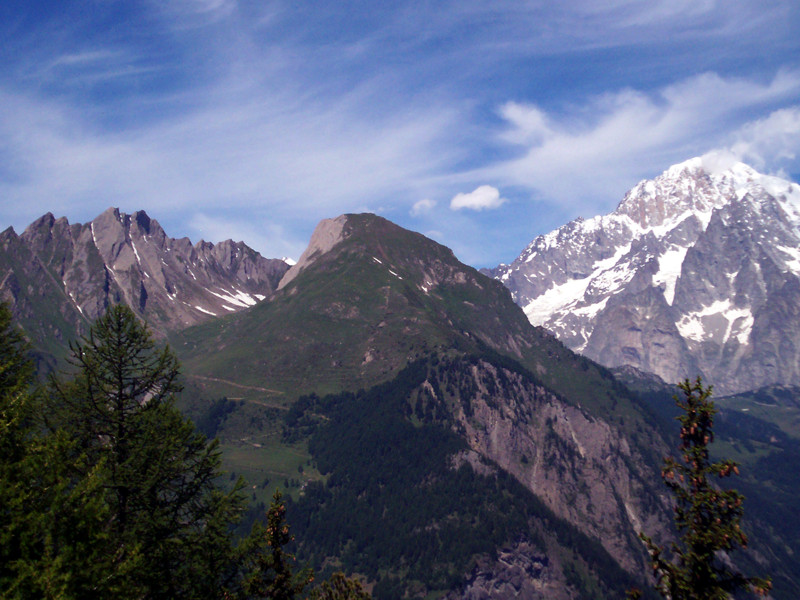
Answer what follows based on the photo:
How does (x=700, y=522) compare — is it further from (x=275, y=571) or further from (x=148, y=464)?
→ (x=148, y=464)

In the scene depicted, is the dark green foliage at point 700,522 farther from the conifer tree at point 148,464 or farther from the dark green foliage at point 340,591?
the conifer tree at point 148,464

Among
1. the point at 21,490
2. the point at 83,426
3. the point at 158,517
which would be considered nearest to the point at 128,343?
the point at 83,426

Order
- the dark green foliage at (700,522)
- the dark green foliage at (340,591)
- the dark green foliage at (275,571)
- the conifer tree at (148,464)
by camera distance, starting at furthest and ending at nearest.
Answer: the dark green foliage at (340,591)
the conifer tree at (148,464)
the dark green foliage at (275,571)
the dark green foliage at (700,522)

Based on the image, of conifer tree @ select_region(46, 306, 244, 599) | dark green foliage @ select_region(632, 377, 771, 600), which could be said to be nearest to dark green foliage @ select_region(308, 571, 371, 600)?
conifer tree @ select_region(46, 306, 244, 599)

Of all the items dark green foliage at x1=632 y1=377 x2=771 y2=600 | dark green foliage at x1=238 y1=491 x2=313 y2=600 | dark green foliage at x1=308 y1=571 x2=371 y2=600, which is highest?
dark green foliage at x1=632 y1=377 x2=771 y2=600

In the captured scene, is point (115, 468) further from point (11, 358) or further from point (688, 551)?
point (688, 551)

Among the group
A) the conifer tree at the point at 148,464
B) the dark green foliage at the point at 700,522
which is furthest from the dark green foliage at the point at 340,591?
the dark green foliage at the point at 700,522

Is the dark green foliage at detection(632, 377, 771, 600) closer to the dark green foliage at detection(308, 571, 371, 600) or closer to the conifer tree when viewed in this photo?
the dark green foliage at detection(308, 571, 371, 600)

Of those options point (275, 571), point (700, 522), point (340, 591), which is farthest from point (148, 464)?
point (700, 522)

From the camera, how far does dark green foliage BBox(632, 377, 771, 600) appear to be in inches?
1140

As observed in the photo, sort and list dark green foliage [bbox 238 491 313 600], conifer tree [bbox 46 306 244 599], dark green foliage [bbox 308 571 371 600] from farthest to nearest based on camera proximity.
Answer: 1. dark green foliage [bbox 308 571 371 600]
2. conifer tree [bbox 46 306 244 599]
3. dark green foliage [bbox 238 491 313 600]

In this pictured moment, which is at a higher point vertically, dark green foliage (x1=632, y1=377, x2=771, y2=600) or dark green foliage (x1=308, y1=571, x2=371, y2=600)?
dark green foliage (x1=632, y1=377, x2=771, y2=600)

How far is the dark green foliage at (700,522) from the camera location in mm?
28953

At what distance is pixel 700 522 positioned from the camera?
3050 cm
